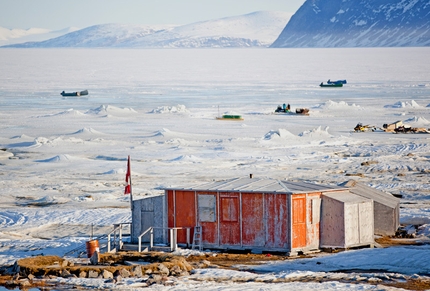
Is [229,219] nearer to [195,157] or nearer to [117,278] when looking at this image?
[117,278]

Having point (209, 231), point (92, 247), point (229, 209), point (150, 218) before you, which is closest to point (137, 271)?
point (92, 247)

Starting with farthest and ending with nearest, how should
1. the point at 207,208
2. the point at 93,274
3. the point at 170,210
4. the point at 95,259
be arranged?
1. the point at 170,210
2. the point at 207,208
3. the point at 95,259
4. the point at 93,274

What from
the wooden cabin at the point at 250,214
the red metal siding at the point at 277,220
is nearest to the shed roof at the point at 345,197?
the wooden cabin at the point at 250,214

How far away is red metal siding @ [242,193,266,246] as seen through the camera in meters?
20.2

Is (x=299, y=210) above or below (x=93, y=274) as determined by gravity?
above

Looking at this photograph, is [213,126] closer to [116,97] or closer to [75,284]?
[116,97]

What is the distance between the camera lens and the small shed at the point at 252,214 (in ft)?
65.5

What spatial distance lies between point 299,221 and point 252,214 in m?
1.08

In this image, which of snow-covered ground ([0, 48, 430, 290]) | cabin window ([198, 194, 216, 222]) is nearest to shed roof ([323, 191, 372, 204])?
snow-covered ground ([0, 48, 430, 290])

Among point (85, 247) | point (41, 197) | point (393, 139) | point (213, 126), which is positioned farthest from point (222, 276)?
point (213, 126)

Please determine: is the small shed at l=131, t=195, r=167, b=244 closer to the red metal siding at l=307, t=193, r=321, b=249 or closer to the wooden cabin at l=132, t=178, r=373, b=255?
the wooden cabin at l=132, t=178, r=373, b=255

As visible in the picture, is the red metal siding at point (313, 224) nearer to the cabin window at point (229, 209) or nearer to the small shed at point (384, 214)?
the cabin window at point (229, 209)

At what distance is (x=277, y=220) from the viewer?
65.6 ft

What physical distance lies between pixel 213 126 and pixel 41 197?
24864 millimetres
